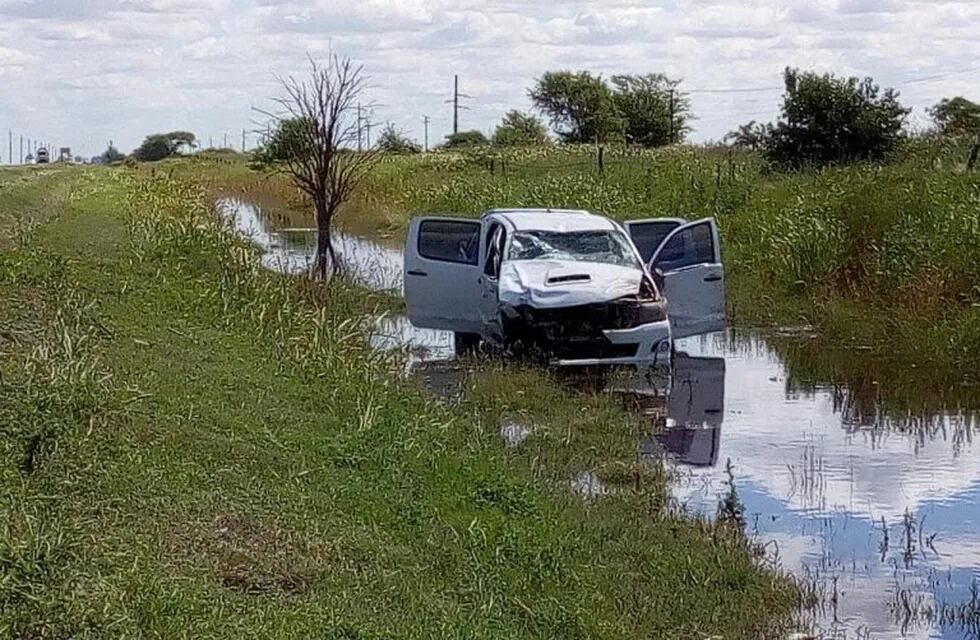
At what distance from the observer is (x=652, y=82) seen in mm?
65750

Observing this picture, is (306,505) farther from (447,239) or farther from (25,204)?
(25,204)

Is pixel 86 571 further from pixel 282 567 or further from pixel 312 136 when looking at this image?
pixel 312 136

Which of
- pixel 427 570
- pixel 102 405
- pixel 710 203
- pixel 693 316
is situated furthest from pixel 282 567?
pixel 710 203

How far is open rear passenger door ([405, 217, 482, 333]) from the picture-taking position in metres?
15.3

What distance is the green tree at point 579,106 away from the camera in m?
61.0

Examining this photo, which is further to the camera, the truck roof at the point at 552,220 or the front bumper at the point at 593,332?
the truck roof at the point at 552,220

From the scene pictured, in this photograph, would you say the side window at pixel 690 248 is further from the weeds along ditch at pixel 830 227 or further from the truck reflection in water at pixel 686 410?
the weeds along ditch at pixel 830 227

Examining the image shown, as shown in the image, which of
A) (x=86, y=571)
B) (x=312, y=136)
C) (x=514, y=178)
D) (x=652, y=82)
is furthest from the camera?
(x=652, y=82)

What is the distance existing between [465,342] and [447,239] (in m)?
1.18

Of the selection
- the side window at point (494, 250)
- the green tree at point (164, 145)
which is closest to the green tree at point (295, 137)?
the side window at point (494, 250)

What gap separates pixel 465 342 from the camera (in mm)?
15617

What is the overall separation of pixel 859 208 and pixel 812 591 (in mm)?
13405

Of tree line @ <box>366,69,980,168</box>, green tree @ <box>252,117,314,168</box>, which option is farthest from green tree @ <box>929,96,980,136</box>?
green tree @ <box>252,117,314,168</box>

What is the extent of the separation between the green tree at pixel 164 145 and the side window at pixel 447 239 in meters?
81.2
